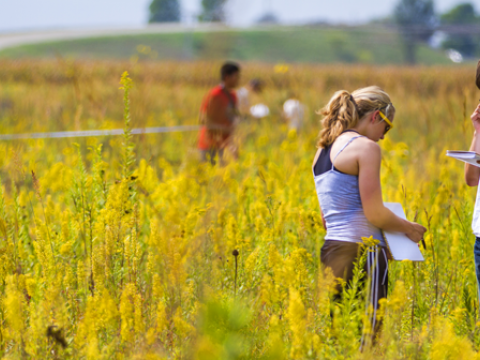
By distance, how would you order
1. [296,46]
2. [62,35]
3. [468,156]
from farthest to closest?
[62,35]
[296,46]
[468,156]

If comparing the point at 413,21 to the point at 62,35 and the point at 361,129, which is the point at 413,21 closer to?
the point at 62,35

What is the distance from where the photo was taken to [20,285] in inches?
65.3

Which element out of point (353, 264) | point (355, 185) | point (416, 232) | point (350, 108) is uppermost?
point (350, 108)

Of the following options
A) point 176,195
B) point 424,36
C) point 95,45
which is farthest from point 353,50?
point 176,195

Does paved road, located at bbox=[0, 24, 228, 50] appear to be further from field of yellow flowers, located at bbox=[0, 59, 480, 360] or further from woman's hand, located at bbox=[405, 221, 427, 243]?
woman's hand, located at bbox=[405, 221, 427, 243]

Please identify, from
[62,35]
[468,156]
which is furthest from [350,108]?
[62,35]

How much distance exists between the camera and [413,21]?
2087 inches

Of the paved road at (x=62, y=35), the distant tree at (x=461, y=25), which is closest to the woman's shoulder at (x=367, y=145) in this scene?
the distant tree at (x=461, y=25)

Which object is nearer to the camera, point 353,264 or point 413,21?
point 353,264

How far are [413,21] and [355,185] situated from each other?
5696cm

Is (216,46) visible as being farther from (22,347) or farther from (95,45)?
(95,45)

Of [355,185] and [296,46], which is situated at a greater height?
[296,46]

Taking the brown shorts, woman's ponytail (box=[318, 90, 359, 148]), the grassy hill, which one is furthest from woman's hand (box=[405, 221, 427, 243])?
the grassy hill

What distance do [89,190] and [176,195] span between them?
443 mm
